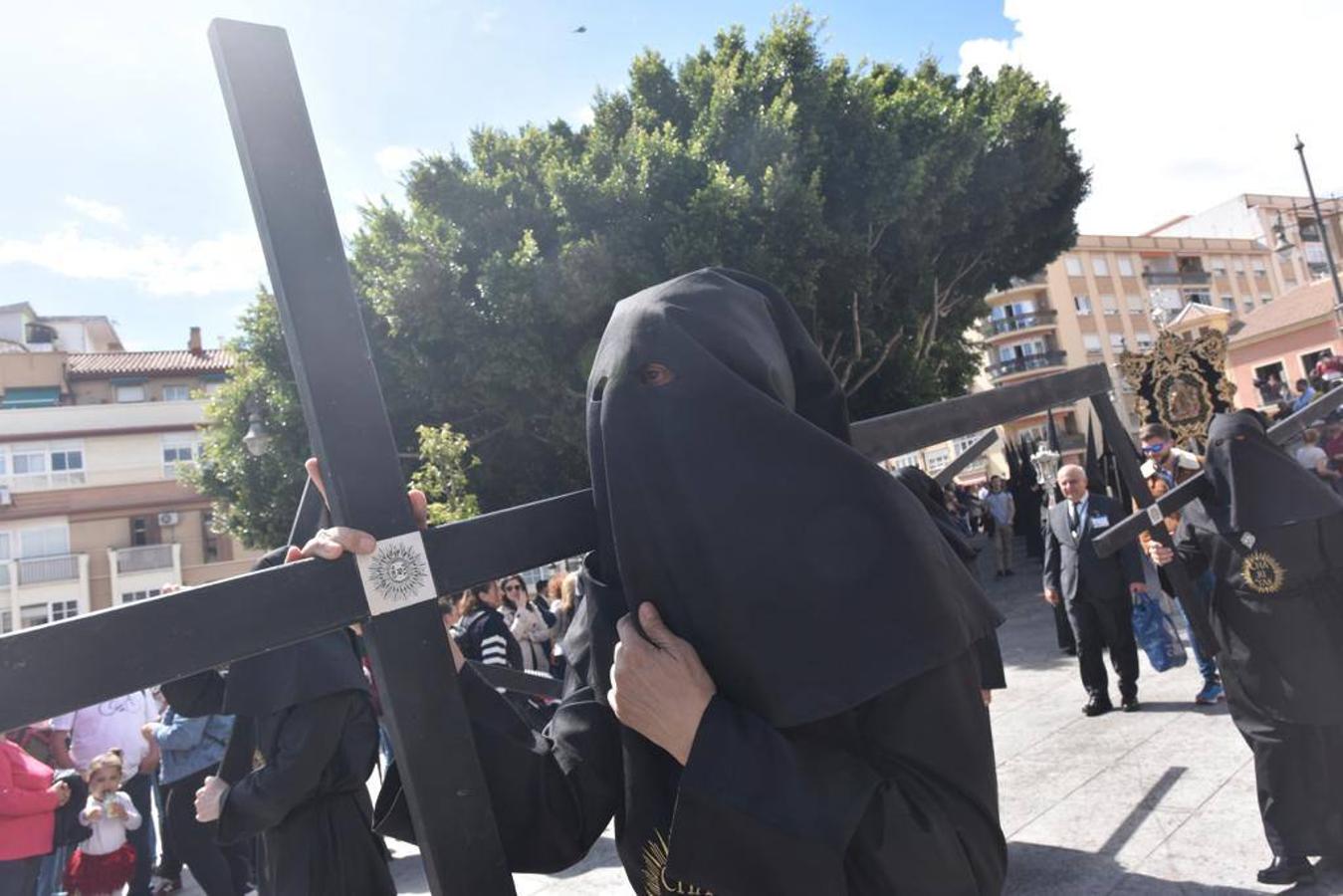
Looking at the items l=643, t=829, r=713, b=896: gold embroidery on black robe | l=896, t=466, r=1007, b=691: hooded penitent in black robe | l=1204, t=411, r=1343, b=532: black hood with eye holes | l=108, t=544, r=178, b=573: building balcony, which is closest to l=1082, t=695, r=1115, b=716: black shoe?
l=896, t=466, r=1007, b=691: hooded penitent in black robe

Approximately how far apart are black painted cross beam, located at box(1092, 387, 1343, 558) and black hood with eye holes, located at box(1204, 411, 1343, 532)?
0.30ft

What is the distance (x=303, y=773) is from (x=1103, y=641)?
6.92 meters

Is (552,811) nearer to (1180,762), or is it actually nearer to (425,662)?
(425,662)

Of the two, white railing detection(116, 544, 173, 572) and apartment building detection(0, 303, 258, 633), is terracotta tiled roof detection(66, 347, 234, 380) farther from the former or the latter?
white railing detection(116, 544, 173, 572)

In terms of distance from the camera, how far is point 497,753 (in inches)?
62.8

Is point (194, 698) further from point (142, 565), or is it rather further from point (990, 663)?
point (142, 565)

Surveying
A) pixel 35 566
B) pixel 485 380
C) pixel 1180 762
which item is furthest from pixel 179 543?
pixel 1180 762

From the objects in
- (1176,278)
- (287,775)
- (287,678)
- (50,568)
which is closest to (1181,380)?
(287,678)

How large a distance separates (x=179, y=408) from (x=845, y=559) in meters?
→ 45.0

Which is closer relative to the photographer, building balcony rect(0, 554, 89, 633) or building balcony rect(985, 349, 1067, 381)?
building balcony rect(0, 554, 89, 633)

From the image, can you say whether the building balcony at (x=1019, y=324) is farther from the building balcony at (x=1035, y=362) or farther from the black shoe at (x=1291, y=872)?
the black shoe at (x=1291, y=872)

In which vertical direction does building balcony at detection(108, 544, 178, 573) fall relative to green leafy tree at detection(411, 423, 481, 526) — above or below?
above

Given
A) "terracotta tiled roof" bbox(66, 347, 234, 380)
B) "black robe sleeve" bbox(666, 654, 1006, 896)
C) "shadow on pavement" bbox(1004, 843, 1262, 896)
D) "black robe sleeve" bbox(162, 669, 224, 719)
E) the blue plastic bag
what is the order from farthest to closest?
"terracotta tiled roof" bbox(66, 347, 234, 380), the blue plastic bag, "shadow on pavement" bbox(1004, 843, 1262, 896), "black robe sleeve" bbox(162, 669, 224, 719), "black robe sleeve" bbox(666, 654, 1006, 896)

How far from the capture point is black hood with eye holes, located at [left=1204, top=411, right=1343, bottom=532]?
435 centimetres
